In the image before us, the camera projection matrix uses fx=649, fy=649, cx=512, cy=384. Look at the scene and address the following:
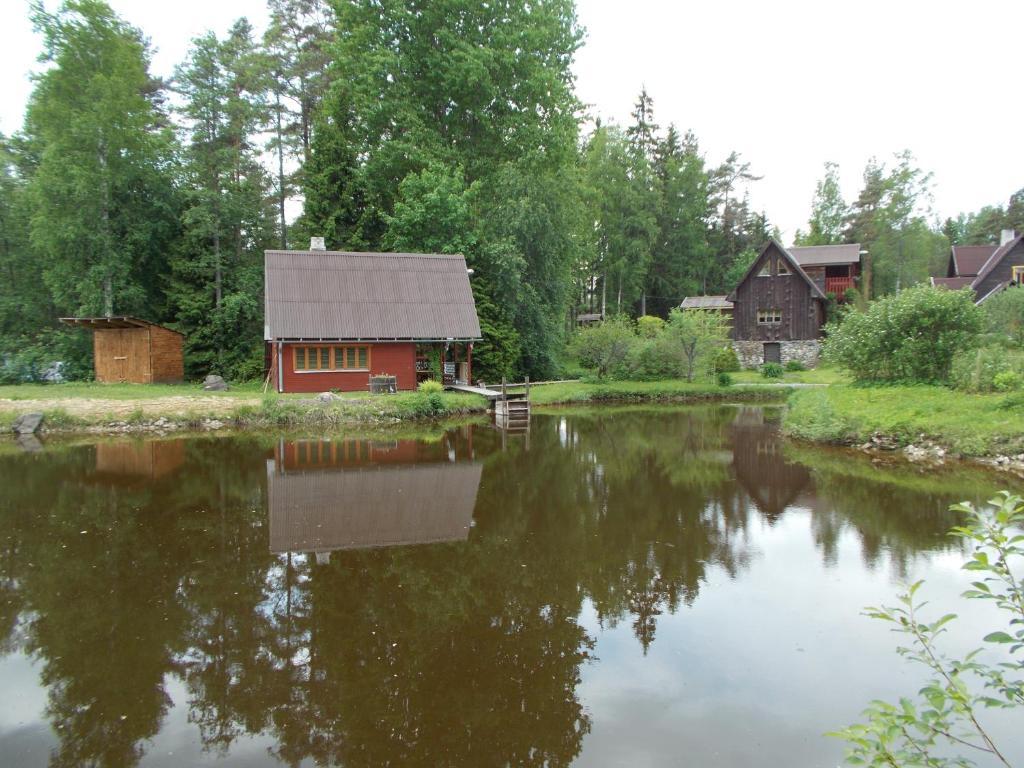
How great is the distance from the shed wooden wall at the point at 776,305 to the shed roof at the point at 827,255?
4524 millimetres

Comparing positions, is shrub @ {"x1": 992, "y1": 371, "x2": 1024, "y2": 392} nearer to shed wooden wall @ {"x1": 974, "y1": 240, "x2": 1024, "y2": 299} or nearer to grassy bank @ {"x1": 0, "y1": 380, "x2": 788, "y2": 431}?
grassy bank @ {"x1": 0, "y1": 380, "x2": 788, "y2": 431}

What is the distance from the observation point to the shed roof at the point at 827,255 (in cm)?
3816

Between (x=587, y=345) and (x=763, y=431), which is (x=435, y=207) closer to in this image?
(x=587, y=345)

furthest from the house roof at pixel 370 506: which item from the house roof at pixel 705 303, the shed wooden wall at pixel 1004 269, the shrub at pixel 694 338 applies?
the shed wooden wall at pixel 1004 269

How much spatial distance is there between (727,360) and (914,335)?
15.5 meters

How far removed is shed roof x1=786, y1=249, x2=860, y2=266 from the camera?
38156mm

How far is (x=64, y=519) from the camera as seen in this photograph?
31.3 ft

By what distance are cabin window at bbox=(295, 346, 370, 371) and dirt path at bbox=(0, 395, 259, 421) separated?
3.18 m

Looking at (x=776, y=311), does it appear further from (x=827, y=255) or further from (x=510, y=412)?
(x=510, y=412)

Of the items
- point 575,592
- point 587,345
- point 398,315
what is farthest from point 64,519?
point 587,345

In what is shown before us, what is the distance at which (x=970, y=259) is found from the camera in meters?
39.8

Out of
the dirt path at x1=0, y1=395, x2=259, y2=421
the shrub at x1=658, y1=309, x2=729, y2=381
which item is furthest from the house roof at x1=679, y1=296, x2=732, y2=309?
→ the dirt path at x1=0, y1=395, x2=259, y2=421

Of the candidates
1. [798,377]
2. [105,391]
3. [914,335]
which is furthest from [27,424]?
[798,377]

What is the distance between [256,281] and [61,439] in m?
13.2
